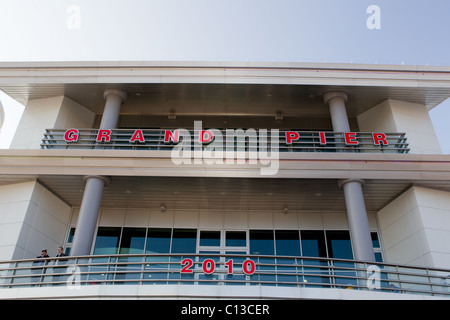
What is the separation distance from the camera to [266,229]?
56.1ft

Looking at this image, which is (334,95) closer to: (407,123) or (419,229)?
(407,123)

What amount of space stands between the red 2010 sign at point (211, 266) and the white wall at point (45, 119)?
898 centimetres

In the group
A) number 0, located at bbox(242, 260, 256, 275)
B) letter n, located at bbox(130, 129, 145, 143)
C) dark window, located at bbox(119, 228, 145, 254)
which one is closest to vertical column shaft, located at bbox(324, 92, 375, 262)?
number 0, located at bbox(242, 260, 256, 275)

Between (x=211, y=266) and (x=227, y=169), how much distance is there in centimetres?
436

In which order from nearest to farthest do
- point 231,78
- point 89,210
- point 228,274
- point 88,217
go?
point 228,274 < point 88,217 < point 89,210 < point 231,78

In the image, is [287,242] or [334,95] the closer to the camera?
[287,242]

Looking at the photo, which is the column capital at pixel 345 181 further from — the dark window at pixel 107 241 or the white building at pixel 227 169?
the dark window at pixel 107 241

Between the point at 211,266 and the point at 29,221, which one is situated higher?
the point at 29,221

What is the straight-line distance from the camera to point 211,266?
11.5 meters

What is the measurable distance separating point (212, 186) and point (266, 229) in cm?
319

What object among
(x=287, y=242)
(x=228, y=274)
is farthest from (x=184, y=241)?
(x=228, y=274)

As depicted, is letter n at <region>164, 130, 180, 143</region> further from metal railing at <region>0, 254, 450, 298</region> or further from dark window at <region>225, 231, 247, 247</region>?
metal railing at <region>0, 254, 450, 298</region>

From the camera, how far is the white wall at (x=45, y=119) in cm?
1686
